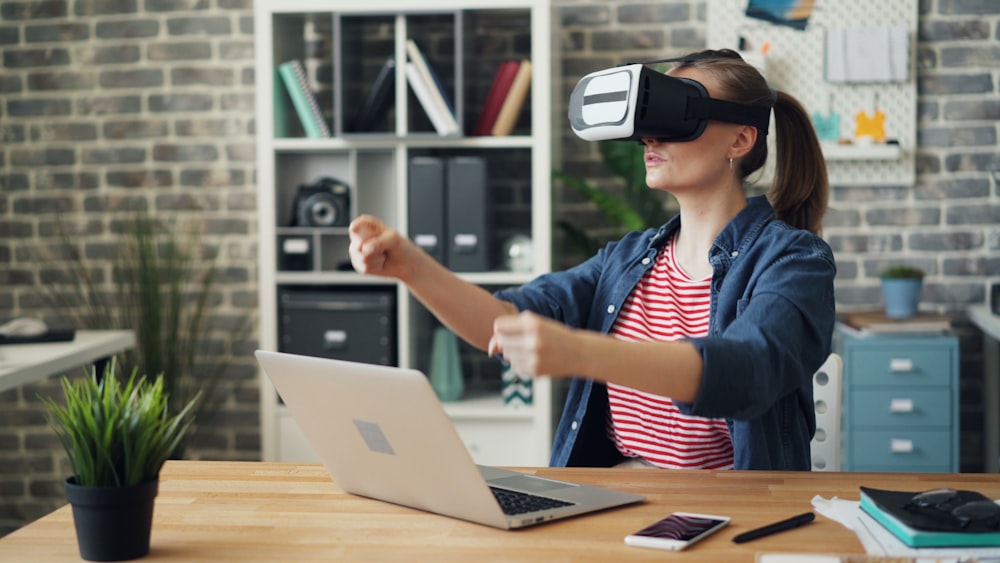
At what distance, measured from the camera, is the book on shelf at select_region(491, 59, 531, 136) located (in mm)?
3582

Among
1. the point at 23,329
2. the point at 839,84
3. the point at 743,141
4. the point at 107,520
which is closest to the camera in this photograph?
the point at 107,520

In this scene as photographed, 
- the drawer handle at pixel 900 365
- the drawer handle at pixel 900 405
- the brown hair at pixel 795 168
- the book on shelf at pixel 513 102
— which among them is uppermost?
the book on shelf at pixel 513 102

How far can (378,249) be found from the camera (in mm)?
1623

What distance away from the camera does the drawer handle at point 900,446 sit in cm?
347

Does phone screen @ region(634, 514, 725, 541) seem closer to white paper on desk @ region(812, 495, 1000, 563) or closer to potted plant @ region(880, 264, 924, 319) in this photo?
white paper on desk @ region(812, 495, 1000, 563)

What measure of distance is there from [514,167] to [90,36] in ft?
5.58

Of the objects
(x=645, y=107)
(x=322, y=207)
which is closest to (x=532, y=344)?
(x=645, y=107)

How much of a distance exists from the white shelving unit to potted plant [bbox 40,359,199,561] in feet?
7.52

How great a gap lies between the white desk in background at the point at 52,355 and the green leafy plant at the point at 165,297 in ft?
2.25

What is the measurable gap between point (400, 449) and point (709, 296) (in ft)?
2.45

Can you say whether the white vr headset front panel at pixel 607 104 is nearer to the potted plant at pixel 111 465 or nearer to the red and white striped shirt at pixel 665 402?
the red and white striped shirt at pixel 665 402

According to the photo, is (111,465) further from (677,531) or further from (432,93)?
(432,93)

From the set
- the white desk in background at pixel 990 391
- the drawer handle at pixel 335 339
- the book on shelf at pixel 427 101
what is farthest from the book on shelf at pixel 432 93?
the white desk in background at pixel 990 391

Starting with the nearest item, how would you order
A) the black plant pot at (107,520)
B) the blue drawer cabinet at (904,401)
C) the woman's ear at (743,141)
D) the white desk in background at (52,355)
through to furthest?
the black plant pot at (107,520), the woman's ear at (743,141), the white desk in background at (52,355), the blue drawer cabinet at (904,401)
